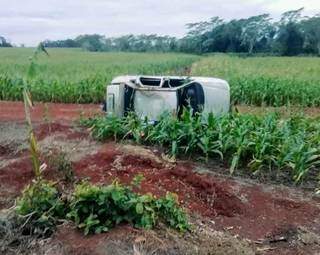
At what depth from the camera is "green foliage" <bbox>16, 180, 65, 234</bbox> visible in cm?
371

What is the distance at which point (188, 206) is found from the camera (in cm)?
462

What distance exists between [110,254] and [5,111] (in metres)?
8.96

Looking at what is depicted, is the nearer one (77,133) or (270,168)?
(270,168)

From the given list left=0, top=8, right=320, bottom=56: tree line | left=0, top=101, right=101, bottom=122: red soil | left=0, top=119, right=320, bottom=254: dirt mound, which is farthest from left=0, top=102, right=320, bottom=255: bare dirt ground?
left=0, top=8, right=320, bottom=56: tree line

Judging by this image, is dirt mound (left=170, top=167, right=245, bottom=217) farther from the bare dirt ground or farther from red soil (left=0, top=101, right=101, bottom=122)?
red soil (left=0, top=101, right=101, bottom=122)

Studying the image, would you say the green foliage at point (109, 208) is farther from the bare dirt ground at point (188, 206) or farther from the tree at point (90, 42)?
the tree at point (90, 42)

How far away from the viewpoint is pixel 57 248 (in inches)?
140

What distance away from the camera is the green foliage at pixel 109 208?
3568 mm

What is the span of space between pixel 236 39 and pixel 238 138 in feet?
163

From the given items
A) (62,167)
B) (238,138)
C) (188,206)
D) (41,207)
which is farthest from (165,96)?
(41,207)

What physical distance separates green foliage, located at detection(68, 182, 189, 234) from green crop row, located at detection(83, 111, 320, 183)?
2.17 meters

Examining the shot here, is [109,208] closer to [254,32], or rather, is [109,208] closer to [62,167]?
[62,167]

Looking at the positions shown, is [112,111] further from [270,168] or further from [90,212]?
[90,212]

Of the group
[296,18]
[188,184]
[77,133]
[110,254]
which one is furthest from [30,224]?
[296,18]
